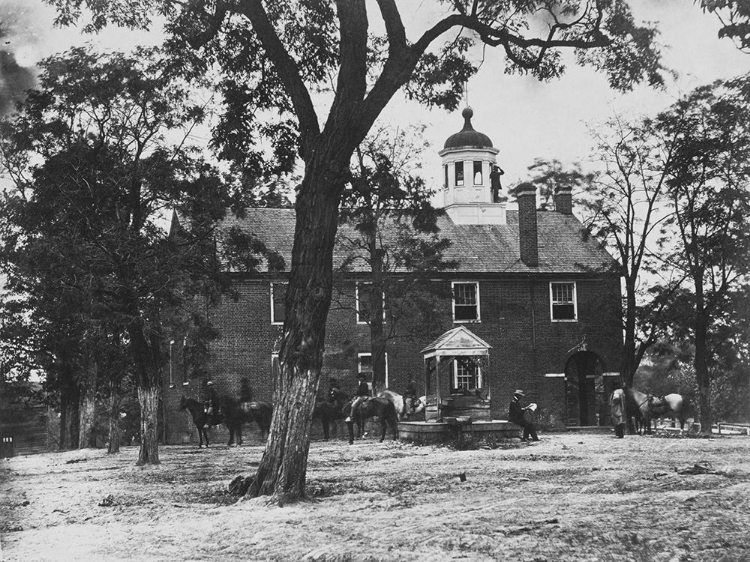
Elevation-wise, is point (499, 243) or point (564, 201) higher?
point (564, 201)

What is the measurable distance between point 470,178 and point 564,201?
4593 mm

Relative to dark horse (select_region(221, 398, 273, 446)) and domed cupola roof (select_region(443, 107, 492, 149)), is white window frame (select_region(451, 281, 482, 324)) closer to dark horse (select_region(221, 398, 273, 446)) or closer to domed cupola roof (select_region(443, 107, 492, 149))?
domed cupola roof (select_region(443, 107, 492, 149))

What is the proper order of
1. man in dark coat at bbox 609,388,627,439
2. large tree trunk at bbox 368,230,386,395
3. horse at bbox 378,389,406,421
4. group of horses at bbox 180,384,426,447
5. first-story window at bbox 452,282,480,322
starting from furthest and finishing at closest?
first-story window at bbox 452,282,480,322
large tree trunk at bbox 368,230,386,395
horse at bbox 378,389,406,421
group of horses at bbox 180,384,426,447
man in dark coat at bbox 609,388,627,439

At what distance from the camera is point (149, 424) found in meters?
19.6

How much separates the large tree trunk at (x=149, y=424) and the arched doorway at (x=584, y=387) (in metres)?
21.7

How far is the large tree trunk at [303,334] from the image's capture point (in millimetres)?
11367

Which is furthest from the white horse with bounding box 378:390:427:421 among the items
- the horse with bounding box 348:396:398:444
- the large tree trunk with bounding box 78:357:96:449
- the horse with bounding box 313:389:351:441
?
the large tree trunk with bounding box 78:357:96:449

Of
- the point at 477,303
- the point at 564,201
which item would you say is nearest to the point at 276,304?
the point at 477,303

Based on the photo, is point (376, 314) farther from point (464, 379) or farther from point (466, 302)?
point (466, 302)

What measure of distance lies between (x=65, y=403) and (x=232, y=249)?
1907cm

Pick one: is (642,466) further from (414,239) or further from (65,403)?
(65,403)

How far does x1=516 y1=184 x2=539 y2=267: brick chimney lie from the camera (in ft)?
125

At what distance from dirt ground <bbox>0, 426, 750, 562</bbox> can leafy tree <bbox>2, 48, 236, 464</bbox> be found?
3713 mm

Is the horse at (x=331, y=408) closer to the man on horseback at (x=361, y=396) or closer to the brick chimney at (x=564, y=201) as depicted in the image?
the man on horseback at (x=361, y=396)
